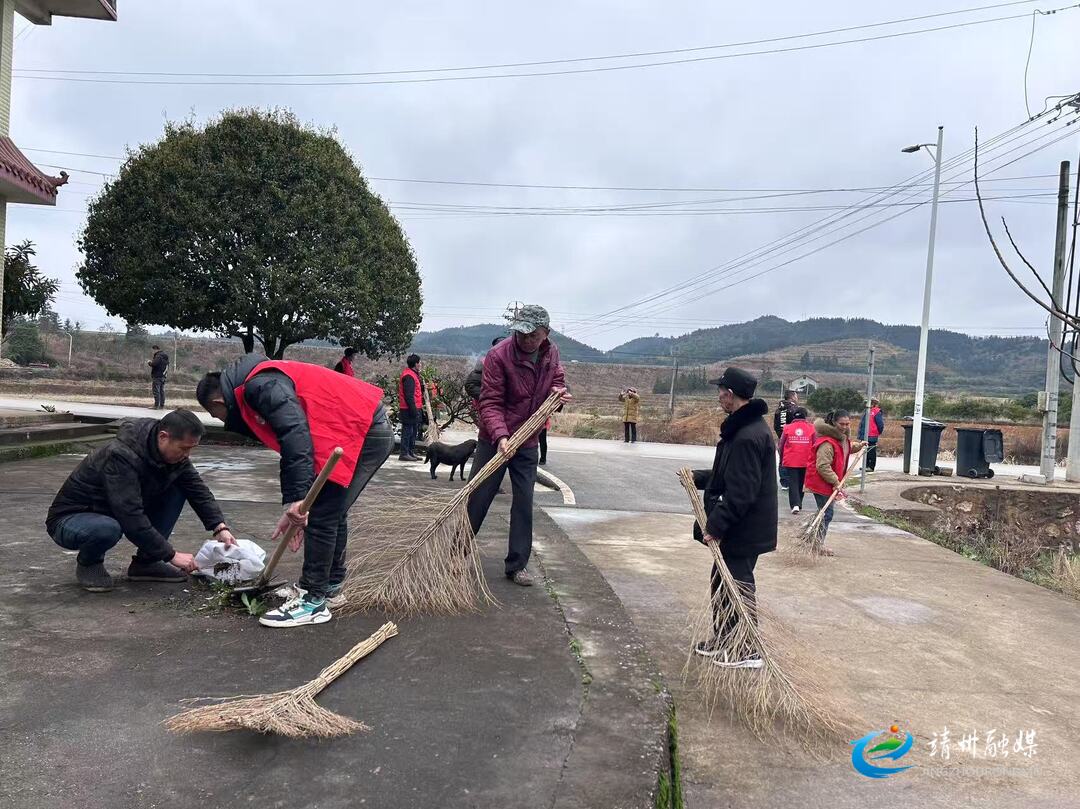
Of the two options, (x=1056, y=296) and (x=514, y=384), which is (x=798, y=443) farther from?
(x=1056, y=296)

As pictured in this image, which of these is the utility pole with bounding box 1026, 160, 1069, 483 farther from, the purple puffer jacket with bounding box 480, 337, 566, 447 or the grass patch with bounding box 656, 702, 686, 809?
the grass patch with bounding box 656, 702, 686, 809

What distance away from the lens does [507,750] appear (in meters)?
2.65

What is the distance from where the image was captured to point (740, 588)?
13.2 feet

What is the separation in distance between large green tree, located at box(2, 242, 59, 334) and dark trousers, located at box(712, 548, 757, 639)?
39.0ft

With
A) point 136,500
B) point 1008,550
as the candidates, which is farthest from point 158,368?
point 1008,550

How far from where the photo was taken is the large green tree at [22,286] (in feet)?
39.1

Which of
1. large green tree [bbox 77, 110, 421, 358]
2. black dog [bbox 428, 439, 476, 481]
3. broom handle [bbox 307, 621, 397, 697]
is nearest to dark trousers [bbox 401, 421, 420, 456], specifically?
black dog [bbox 428, 439, 476, 481]

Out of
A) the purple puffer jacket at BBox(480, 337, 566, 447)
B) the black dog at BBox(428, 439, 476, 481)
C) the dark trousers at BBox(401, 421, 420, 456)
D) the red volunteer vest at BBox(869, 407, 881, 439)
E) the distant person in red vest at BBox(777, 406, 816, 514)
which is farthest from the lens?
the red volunteer vest at BBox(869, 407, 881, 439)

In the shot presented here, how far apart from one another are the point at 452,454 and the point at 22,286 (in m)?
7.76

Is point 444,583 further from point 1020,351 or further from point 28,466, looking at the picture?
point 1020,351

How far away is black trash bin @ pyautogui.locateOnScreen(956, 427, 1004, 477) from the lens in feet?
55.5

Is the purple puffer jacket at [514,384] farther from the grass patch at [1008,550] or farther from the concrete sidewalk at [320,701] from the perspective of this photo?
the grass patch at [1008,550]

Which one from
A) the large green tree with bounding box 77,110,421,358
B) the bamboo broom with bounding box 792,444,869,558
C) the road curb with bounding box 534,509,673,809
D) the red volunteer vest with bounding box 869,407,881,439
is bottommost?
the road curb with bounding box 534,509,673,809

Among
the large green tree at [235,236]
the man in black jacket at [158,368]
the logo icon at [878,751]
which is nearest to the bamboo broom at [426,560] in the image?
the logo icon at [878,751]
